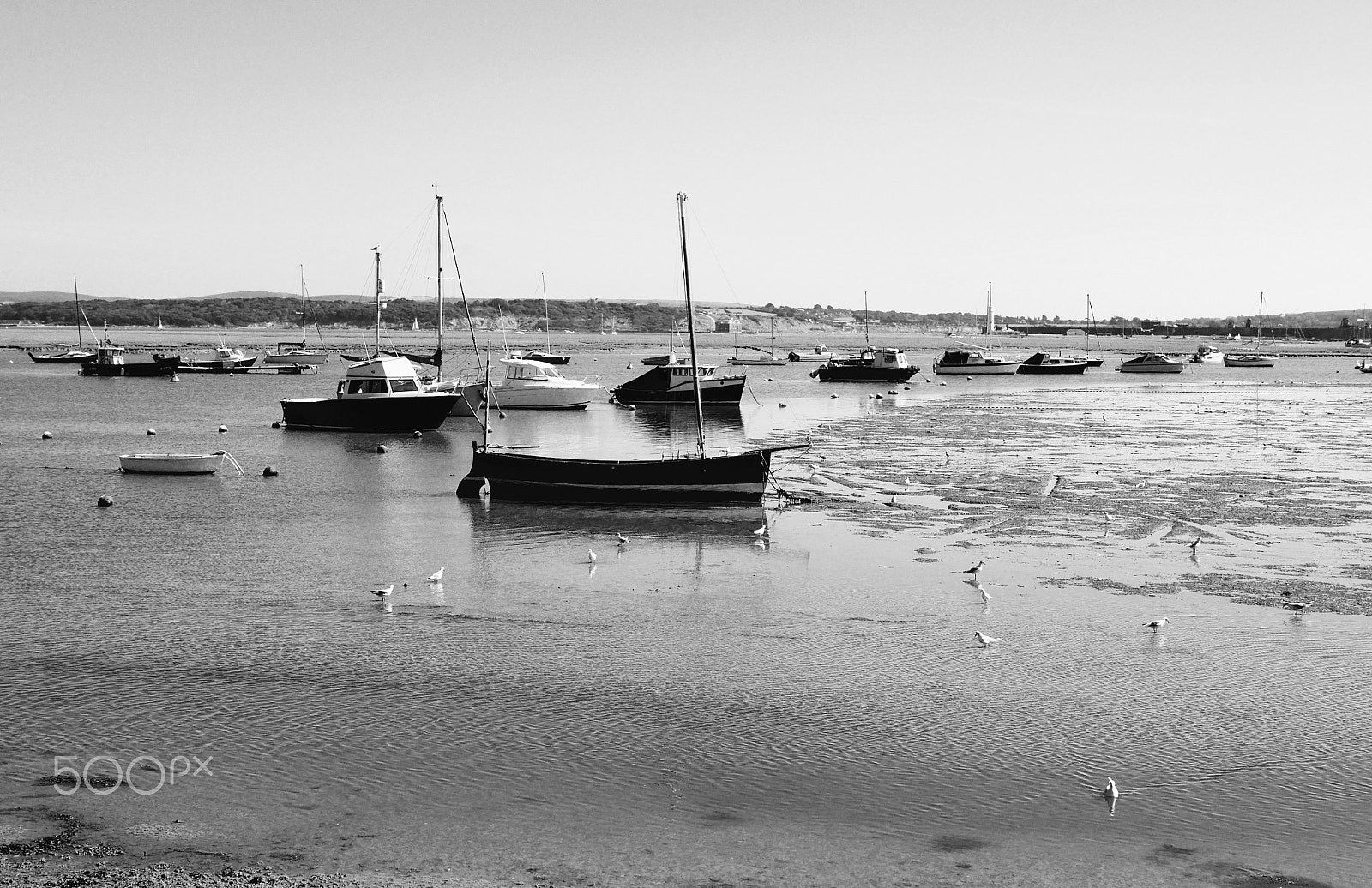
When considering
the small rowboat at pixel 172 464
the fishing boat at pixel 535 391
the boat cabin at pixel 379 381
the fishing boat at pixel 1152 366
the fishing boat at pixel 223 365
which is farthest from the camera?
the fishing boat at pixel 1152 366

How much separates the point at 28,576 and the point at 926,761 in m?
16.8

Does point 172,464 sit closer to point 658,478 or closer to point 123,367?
point 658,478

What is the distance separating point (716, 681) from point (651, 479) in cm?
1529

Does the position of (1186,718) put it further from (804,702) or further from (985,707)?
(804,702)

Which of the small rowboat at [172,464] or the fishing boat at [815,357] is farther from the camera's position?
the fishing boat at [815,357]

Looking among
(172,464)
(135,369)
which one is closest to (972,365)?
(135,369)

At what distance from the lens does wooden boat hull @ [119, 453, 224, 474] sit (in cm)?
3731

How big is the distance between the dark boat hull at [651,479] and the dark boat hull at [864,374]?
64242 millimetres

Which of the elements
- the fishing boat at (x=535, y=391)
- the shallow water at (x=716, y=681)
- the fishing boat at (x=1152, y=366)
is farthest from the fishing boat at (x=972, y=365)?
the shallow water at (x=716, y=681)

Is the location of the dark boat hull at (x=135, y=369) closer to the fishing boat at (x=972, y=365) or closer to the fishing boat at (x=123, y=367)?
the fishing boat at (x=123, y=367)

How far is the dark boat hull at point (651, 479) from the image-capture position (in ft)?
102

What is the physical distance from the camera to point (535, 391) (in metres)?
65.1
